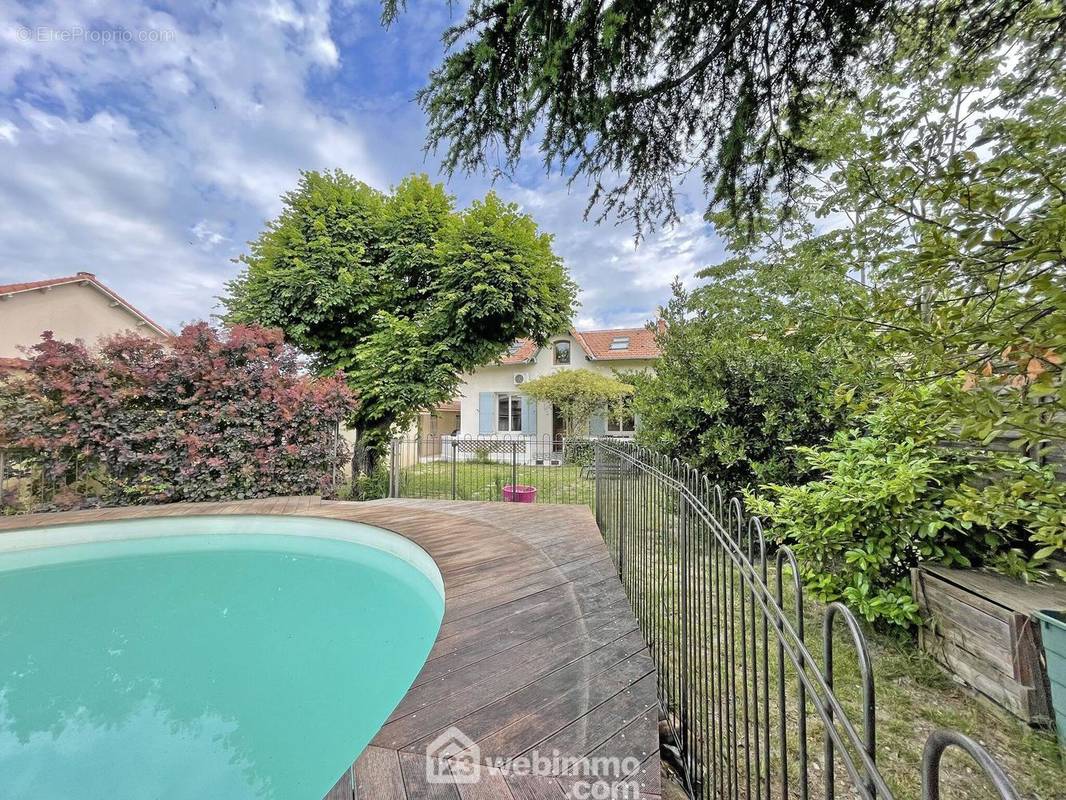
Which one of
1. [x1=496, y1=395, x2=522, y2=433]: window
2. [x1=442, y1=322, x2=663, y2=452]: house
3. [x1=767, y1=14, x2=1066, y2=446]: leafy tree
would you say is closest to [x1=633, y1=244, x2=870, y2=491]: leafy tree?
[x1=767, y1=14, x2=1066, y2=446]: leafy tree

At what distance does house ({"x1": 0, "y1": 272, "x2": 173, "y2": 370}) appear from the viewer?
1109 cm

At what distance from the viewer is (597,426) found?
14836 millimetres

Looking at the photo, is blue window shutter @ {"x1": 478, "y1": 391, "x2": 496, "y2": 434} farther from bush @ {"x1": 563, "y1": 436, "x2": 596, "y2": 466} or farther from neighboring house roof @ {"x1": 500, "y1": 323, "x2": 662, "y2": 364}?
bush @ {"x1": 563, "y1": 436, "x2": 596, "y2": 466}

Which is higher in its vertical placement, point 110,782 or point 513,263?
point 513,263

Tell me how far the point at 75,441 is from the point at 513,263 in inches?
291

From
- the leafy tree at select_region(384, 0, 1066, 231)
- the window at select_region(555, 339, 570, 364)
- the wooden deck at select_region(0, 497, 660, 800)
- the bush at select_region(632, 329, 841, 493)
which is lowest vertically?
the wooden deck at select_region(0, 497, 660, 800)

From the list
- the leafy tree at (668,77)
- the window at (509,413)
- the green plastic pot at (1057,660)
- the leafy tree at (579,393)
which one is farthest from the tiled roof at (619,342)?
the green plastic pot at (1057,660)

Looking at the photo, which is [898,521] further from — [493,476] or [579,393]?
[579,393]

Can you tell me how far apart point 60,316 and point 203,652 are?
14.7 metres

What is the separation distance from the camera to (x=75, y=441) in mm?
6246

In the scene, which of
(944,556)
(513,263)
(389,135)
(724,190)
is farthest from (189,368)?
(944,556)

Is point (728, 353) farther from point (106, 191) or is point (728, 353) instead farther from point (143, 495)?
point (106, 191)

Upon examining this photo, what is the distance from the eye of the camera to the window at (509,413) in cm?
1634

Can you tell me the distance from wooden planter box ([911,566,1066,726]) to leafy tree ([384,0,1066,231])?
112 inches
